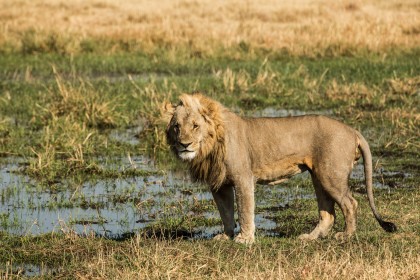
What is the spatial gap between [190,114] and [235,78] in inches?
371

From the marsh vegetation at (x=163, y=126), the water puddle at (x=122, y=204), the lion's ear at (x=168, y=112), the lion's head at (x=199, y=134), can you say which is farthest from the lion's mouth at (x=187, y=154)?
the water puddle at (x=122, y=204)

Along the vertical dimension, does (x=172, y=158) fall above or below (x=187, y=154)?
below

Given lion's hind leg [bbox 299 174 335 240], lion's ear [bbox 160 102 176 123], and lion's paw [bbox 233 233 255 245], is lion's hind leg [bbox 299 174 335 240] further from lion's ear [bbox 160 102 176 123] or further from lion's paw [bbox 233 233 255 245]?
lion's ear [bbox 160 102 176 123]

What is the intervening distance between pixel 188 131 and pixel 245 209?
0.80 m

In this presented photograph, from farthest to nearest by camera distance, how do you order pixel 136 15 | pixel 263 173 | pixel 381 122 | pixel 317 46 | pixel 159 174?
pixel 136 15 < pixel 317 46 < pixel 381 122 < pixel 159 174 < pixel 263 173

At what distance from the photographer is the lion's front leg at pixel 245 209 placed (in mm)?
7125

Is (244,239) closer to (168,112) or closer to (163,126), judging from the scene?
(168,112)

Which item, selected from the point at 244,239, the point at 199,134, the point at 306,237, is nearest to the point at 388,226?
the point at 306,237

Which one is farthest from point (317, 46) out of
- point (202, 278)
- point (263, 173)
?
point (202, 278)

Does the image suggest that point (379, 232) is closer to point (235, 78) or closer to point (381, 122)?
point (381, 122)

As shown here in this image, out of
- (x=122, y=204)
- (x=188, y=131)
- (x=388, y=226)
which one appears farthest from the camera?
(x=122, y=204)

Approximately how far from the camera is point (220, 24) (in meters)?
24.2

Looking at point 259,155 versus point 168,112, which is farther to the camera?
point 259,155

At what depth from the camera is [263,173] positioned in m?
7.46
